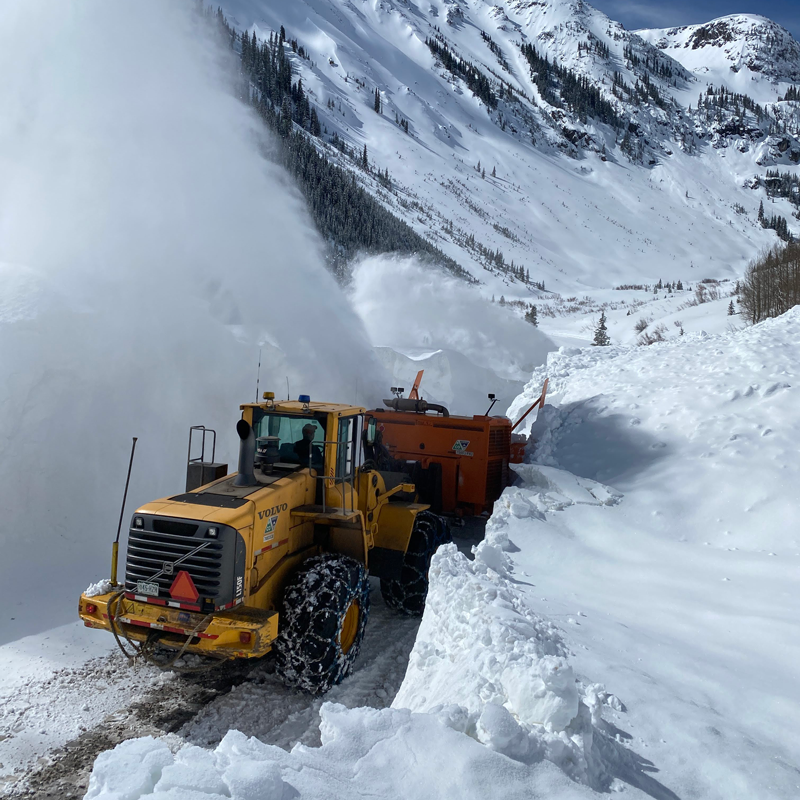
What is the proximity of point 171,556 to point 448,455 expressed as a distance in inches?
221

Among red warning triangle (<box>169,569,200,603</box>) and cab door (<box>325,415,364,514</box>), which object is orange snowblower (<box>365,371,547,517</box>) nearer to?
cab door (<box>325,415,364,514</box>)

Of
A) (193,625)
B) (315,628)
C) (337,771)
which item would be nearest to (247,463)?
(193,625)

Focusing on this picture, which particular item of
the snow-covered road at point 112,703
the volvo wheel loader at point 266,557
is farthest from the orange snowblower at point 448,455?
the snow-covered road at point 112,703

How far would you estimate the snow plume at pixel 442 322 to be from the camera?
22.2 m

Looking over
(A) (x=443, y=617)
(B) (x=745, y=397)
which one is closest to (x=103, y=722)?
(A) (x=443, y=617)

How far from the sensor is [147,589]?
16.9ft

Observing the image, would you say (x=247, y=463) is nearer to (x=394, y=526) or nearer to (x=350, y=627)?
(x=350, y=627)

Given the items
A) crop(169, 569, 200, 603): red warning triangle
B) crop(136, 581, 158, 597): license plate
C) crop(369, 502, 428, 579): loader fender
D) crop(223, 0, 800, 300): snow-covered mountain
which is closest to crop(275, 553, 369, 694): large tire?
crop(169, 569, 200, 603): red warning triangle

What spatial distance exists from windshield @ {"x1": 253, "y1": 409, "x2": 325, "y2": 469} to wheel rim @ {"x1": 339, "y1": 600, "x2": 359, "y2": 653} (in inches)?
55.9

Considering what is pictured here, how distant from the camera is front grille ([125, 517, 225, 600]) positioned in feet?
16.4

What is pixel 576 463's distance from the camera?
1056cm

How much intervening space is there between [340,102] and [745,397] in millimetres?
101130

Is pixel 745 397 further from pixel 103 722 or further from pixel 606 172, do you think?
pixel 606 172

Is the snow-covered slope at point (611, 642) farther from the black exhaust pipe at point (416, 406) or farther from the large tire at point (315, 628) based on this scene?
the black exhaust pipe at point (416, 406)
